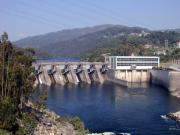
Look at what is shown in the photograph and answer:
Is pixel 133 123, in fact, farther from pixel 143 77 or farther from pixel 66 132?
pixel 143 77

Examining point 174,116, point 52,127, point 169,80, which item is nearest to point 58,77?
point 169,80

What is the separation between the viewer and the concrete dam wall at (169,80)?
42728 millimetres

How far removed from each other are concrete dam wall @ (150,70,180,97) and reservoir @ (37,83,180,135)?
746 mm

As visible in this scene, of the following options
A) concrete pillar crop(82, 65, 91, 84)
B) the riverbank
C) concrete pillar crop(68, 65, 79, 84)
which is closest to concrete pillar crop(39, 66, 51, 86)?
concrete pillar crop(68, 65, 79, 84)

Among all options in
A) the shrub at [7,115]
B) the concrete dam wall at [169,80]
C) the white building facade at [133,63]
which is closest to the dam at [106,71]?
the white building facade at [133,63]

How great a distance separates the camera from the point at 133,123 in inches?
1057

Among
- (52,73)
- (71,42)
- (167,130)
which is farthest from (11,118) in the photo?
(71,42)

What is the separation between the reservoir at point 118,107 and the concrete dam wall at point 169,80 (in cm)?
75

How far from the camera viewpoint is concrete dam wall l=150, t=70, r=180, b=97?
42.7 metres

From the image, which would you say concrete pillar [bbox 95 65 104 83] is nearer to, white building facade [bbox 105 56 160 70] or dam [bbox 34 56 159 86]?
dam [bbox 34 56 159 86]

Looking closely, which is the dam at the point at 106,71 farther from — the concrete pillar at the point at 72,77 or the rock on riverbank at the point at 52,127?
the rock on riverbank at the point at 52,127

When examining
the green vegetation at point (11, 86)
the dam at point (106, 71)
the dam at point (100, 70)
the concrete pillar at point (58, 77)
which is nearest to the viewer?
the green vegetation at point (11, 86)

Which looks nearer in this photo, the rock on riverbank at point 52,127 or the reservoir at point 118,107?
the rock on riverbank at point 52,127

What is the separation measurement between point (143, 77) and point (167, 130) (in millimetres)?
29897
